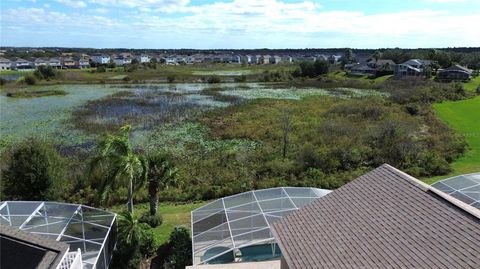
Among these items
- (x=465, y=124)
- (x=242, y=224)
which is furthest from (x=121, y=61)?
(x=242, y=224)

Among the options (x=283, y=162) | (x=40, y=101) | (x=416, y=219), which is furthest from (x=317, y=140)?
(x=40, y=101)

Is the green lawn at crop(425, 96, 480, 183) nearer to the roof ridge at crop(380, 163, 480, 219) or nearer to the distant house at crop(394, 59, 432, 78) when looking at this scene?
the roof ridge at crop(380, 163, 480, 219)

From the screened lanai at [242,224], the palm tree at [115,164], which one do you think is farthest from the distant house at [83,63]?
the screened lanai at [242,224]

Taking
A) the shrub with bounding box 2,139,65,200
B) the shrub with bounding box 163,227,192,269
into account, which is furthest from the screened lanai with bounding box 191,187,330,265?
the shrub with bounding box 2,139,65,200

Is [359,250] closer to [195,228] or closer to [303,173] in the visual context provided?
[195,228]

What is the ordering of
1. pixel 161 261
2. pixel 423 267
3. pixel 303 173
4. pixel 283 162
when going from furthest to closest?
pixel 283 162
pixel 303 173
pixel 161 261
pixel 423 267

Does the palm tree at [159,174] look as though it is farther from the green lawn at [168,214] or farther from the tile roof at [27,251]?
the tile roof at [27,251]

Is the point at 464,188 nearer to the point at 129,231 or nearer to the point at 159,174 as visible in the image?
the point at 159,174
